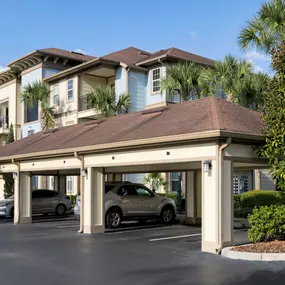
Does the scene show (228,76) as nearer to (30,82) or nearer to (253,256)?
(253,256)

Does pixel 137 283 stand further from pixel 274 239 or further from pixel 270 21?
pixel 270 21

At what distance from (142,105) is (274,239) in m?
16.5

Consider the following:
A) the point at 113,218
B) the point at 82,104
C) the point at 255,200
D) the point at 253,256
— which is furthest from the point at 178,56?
the point at 253,256

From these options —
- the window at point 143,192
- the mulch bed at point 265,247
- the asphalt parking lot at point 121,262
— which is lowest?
the asphalt parking lot at point 121,262

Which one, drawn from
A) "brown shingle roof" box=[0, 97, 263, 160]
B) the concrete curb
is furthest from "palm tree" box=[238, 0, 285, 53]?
the concrete curb

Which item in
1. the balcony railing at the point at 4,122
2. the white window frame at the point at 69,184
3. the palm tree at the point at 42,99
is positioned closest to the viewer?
the palm tree at the point at 42,99

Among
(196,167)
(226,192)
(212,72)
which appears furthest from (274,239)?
(212,72)

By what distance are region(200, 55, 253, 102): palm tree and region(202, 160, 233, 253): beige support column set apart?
34.6 ft

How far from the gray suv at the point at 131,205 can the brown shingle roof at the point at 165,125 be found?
7.45ft

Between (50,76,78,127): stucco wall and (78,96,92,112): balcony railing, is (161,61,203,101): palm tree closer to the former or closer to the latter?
(78,96,92,112): balcony railing

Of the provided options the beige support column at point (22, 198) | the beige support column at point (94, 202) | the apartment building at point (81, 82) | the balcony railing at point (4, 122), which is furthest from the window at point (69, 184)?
the beige support column at point (94, 202)

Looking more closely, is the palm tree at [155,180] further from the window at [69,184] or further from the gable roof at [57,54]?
the gable roof at [57,54]

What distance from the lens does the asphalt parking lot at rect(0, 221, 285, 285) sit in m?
8.55

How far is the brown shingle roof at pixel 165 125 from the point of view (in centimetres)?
→ 1221
